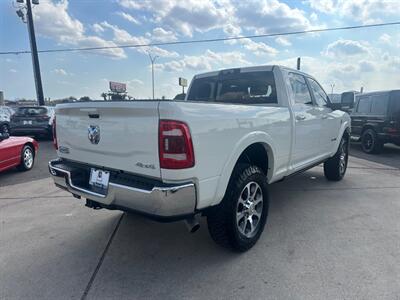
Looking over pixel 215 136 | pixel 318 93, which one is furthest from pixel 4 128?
pixel 215 136

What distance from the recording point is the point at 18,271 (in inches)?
108

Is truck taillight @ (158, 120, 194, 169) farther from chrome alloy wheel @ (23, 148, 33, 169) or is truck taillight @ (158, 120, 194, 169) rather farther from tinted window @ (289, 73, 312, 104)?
chrome alloy wheel @ (23, 148, 33, 169)

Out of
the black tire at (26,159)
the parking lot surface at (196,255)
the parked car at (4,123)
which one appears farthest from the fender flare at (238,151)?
the parked car at (4,123)

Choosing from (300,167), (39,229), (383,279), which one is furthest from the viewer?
(300,167)

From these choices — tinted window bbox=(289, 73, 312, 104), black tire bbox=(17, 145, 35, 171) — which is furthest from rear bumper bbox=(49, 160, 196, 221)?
black tire bbox=(17, 145, 35, 171)

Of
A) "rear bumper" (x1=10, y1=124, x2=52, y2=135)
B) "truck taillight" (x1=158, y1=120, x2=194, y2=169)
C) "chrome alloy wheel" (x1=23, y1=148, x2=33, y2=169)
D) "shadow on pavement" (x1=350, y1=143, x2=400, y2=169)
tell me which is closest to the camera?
"truck taillight" (x1=158, y1=120, x2=194, y2=169)

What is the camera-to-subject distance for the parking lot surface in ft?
8.06

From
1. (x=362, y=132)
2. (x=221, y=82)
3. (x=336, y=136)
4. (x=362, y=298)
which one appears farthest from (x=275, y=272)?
(x=362, y=132)

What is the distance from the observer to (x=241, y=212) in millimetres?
3010

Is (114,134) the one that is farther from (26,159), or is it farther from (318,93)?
(26,159)

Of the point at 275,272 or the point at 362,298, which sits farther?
the point at 275,272

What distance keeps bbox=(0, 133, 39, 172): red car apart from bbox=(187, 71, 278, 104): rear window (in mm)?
4137

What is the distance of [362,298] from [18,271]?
2.98m

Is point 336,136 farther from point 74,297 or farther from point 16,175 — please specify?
point 16,175
